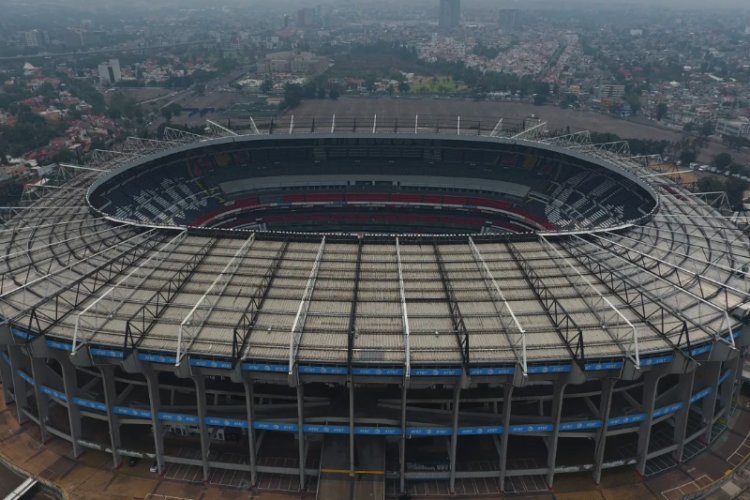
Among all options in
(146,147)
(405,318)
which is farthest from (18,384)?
(146,147)

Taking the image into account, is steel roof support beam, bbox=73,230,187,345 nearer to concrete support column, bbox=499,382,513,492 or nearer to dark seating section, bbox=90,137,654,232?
concrete support column, bbox=499,382,513,492

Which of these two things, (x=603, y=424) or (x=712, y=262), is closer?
(x=603, y=424)

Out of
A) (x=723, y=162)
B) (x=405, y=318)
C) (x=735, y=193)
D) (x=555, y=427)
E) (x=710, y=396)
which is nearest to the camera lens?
(x=405, y=318)

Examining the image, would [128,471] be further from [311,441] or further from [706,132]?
[706,132]

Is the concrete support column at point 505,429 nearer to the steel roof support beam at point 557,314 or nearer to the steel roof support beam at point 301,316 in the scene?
the steel roof support beam at point 557,314

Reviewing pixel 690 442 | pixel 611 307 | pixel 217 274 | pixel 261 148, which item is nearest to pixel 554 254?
pixel 611 307

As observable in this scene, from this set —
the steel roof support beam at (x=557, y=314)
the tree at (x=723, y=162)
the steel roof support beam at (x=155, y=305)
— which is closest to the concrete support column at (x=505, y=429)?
the steel roof support beam at (x=557, y=314)

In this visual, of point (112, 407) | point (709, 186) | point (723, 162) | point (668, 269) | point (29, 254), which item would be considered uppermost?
point (668, 269)

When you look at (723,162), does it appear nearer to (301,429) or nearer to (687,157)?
(687,157)
